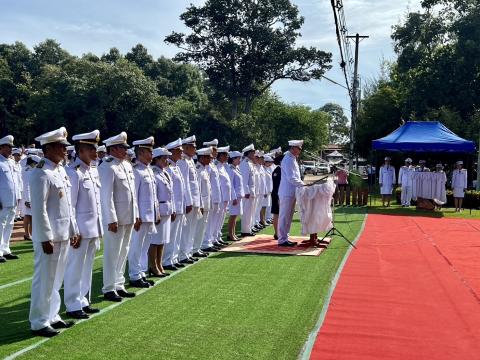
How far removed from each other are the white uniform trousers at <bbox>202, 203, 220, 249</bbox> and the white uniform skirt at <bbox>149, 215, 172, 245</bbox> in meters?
2.28

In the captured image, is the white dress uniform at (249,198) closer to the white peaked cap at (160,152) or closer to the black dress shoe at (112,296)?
the white peaked cap at (160,152)

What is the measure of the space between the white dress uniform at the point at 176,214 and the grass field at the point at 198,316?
0.37m

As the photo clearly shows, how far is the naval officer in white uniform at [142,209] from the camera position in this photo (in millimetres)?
6914

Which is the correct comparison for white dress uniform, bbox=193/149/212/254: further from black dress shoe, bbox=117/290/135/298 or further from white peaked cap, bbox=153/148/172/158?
black dress shoe, bbox=117/290/135/298

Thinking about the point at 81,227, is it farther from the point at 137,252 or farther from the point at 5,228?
the point at 5,228

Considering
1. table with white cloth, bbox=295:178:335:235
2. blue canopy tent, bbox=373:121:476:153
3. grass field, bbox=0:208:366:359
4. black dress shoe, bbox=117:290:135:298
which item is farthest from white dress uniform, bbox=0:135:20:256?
blue canopy tent, bbox=373:121:476:153

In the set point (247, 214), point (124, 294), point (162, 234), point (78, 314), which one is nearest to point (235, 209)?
Answer: point (247, 214)

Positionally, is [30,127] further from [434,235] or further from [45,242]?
[45,242]

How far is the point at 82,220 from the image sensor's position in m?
5.52

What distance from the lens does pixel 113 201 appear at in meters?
6.14

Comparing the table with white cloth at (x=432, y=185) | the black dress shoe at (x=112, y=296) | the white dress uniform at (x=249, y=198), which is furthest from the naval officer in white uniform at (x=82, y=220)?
the table with white cloth at (x=432, y=185)

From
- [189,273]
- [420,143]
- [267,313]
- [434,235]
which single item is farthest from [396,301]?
[420,143]

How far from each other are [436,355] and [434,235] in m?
8.28

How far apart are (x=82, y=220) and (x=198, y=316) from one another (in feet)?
5.21
